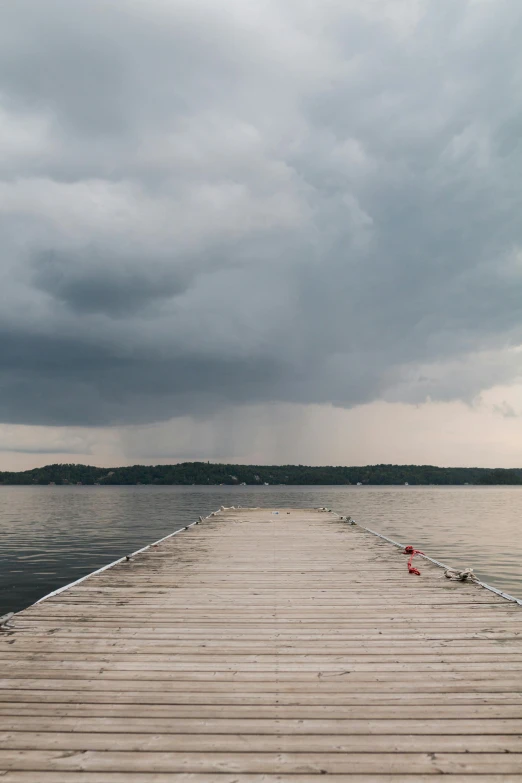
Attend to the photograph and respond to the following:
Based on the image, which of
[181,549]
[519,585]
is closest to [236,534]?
[181,549]

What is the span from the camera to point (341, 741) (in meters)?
4.09

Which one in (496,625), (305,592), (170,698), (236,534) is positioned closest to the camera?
(170,698)

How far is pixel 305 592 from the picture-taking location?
29.8 ft

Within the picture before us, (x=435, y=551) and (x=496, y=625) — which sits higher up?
(x=496, y=625)

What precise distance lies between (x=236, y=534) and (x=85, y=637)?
40.7 ft

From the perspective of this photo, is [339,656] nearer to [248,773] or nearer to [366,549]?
[248,773]

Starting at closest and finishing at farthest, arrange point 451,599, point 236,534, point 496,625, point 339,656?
point 339,656, point 496,625, point 451,599, point 236,534

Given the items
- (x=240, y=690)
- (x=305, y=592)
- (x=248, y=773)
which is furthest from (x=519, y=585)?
(x=248, y=773)

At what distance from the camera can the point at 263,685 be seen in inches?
200

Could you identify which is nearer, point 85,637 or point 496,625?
point 85,637

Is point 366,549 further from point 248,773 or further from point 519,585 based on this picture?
point 248,773

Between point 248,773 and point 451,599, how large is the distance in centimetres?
591

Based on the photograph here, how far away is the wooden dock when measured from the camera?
380cm

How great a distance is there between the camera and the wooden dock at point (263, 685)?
12.5 feet
